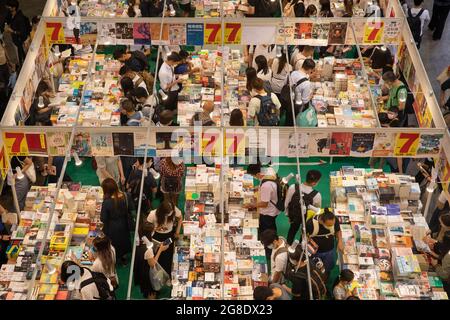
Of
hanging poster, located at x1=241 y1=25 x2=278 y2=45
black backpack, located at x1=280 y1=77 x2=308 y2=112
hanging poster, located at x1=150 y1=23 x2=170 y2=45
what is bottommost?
black backpack, located at x1=280 y1=77 x2=308 y2=112

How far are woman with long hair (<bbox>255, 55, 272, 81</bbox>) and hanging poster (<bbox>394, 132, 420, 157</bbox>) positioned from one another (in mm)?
3256

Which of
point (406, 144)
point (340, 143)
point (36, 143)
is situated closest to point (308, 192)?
point (340, 143)

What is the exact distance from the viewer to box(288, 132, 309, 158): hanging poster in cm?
897

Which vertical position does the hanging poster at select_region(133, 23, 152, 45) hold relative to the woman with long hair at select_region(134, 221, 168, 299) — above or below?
above

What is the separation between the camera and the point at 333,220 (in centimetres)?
809

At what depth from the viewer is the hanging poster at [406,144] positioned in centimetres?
898

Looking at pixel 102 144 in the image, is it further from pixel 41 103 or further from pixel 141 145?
pixel 41 103

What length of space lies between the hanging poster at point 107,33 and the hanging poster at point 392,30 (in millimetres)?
5041

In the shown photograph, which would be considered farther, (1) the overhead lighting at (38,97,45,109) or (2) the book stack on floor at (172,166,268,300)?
(1) the overhead lighting at (38,97,45,109)

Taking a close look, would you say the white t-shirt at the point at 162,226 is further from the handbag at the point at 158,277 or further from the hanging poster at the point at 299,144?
the hanging poster at the point at 299,144

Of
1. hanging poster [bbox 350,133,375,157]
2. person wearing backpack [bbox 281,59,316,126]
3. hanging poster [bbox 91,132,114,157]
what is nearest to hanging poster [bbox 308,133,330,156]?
hanging poster [bbox 350,133,375,157]

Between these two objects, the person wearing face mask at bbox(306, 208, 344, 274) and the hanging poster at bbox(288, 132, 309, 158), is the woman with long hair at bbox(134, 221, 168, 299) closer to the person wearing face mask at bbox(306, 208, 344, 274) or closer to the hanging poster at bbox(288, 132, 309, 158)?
the person wearing face mask at bbox(306, 208, 344, 274)

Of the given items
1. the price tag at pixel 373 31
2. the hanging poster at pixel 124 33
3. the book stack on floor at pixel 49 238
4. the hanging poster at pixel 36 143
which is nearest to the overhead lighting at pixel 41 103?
the book stack on floor at pixel 49 238

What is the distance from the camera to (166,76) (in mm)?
11164
